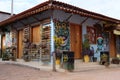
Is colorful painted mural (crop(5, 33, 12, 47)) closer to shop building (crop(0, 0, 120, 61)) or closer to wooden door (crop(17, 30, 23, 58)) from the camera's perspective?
shop building (crop(0, 0, 120, 61))

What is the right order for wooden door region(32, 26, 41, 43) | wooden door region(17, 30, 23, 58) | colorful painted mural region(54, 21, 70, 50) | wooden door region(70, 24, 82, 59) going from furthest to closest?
wooden door region(17, 30, 23, 58)
wooden door region(32, 26, 41, 43)
wooden door region(70, 24, 82, 59)
colorful painted mural region(54, 21, 70, 50)

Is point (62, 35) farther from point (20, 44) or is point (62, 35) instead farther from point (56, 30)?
point (20, 44)

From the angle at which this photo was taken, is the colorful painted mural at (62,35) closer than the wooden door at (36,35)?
Yes

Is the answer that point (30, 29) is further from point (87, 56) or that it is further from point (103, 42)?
point (103, 42)

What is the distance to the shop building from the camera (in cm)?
1383

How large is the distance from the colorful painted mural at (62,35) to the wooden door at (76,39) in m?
0.54

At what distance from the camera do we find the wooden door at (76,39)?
15.1 meters

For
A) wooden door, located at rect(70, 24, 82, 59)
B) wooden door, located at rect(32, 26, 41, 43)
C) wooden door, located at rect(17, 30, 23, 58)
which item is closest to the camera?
wooden door, located at rect(70, 24, 82, 59)

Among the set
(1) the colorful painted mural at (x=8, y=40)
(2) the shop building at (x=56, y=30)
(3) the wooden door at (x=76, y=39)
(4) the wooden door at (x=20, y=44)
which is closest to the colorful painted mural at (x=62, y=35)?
(2) the shop building at (x=56, y=30)

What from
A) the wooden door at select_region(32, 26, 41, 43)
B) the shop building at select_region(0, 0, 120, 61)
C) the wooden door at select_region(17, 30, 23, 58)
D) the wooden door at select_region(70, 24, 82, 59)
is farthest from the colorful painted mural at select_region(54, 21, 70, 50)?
the wooden door at select_region(17, 30, 23, 58)

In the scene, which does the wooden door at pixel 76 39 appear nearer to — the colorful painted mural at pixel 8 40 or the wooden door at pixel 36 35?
the wooden door at pixel 36 35

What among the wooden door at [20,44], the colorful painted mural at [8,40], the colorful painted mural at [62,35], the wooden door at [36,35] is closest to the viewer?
the colorful painted mural at [62,35]

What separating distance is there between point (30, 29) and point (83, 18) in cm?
341

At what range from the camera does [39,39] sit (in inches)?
596
